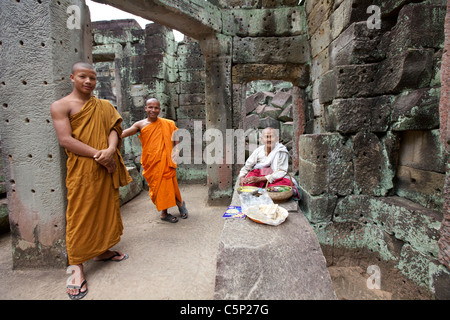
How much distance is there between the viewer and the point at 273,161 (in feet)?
9.96

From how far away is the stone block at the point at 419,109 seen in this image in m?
1.90

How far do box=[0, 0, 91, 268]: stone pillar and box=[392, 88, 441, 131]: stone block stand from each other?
3.46m

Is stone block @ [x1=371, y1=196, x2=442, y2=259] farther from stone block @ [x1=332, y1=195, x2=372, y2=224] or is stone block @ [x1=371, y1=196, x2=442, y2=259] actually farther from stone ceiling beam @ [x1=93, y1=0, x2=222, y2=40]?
stone ceiling beam @ [x1=93, y1=0, x2=222, y2=40]

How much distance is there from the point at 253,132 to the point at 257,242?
5.67 metres

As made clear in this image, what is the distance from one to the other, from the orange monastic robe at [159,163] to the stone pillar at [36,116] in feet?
4.25

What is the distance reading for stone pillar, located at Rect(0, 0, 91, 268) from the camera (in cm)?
215

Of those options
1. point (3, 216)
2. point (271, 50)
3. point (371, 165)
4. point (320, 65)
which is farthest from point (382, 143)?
point (3, 216)

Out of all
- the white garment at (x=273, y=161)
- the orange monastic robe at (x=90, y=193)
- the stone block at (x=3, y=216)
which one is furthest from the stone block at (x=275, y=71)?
the stone block at (x=3, y=216)

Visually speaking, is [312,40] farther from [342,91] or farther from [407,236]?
[407,236]

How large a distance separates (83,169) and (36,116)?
0.80 m

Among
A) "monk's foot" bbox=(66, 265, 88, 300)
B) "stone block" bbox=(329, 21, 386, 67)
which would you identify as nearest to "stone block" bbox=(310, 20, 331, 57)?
"stone block" bbox=(329, 21, 386, 67)

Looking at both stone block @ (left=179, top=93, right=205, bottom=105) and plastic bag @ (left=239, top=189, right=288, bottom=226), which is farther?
stone block @ (left=179, top=93, right=205, bottom=105)

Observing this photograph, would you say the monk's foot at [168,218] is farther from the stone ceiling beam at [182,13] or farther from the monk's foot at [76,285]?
the stone ceiling beam at [182,13]

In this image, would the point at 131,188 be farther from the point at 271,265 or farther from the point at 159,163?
the point at 271,265
